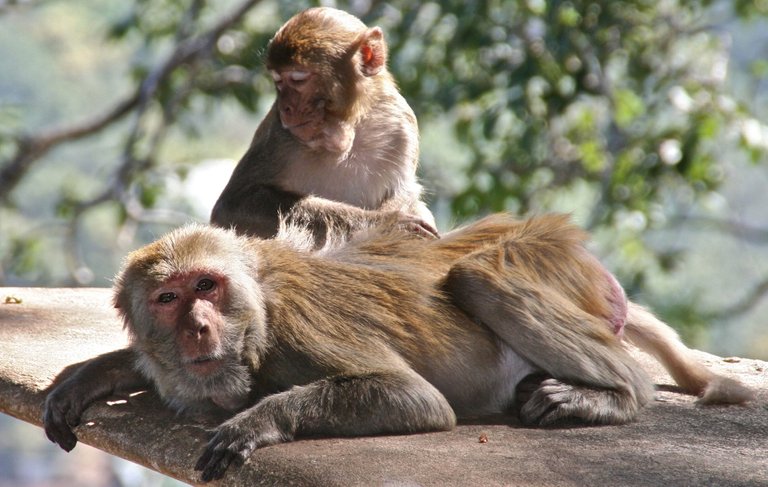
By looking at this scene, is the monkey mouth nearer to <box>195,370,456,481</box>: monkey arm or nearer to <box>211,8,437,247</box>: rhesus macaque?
<box>195,370,456,481</box>: monkey arm

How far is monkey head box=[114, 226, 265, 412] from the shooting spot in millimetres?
3768

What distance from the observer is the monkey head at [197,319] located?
377cm

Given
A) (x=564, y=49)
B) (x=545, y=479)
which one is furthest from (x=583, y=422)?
(x=564, y=49)

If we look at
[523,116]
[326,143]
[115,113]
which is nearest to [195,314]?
[326,143]

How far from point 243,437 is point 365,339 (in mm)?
635

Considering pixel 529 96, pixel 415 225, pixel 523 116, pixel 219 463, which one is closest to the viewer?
pixel 219 463

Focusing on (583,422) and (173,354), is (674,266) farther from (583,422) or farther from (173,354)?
(173,354)

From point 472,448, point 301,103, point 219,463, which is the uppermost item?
point 301,103

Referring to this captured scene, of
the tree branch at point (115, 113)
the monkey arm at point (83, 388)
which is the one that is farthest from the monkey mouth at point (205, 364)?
the tree branch at point (115, 113)

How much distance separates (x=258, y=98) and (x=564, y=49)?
2.94m

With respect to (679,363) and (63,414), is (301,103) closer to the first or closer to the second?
(63,414)

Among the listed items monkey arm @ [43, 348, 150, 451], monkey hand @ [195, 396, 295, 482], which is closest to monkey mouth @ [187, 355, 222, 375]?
monkey hand @ [195, 396, 295, 482]

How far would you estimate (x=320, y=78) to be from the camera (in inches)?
207

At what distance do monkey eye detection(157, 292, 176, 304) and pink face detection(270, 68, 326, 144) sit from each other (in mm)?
1579
